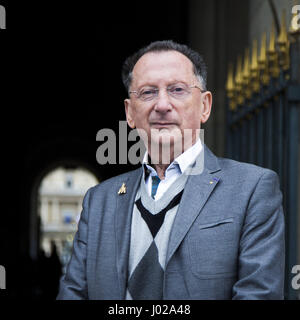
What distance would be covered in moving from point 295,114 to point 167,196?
4.93ft

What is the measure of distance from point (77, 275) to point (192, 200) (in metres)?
0.51

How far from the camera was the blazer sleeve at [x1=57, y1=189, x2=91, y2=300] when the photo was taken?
2.35 m

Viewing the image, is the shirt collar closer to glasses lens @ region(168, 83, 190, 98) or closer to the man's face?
the man's face

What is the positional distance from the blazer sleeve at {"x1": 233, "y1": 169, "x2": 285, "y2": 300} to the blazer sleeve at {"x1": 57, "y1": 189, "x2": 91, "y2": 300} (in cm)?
58

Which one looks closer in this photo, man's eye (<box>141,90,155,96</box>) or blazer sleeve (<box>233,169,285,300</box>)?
blazer sleeve (<box>233,169,285,300</box>)

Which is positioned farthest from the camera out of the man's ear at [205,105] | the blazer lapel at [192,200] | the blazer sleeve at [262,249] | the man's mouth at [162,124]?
the man's ear at [205,105]

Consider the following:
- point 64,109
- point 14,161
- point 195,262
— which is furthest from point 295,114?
point 14,161

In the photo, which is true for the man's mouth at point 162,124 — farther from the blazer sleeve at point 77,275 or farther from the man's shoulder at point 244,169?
the blazer sleeve at point 77,275

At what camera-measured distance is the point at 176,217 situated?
7.38ft

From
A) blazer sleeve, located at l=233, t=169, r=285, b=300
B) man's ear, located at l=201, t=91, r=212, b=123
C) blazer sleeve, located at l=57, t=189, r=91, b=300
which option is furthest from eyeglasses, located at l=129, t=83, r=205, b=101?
blazer sleeve, located at l=57, t=189, r=91, b=300

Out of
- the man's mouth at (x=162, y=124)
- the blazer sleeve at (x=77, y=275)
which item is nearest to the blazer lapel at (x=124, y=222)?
the blazer sleeve at (x=77, y=275)

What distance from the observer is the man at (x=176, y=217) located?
7.07 feet
